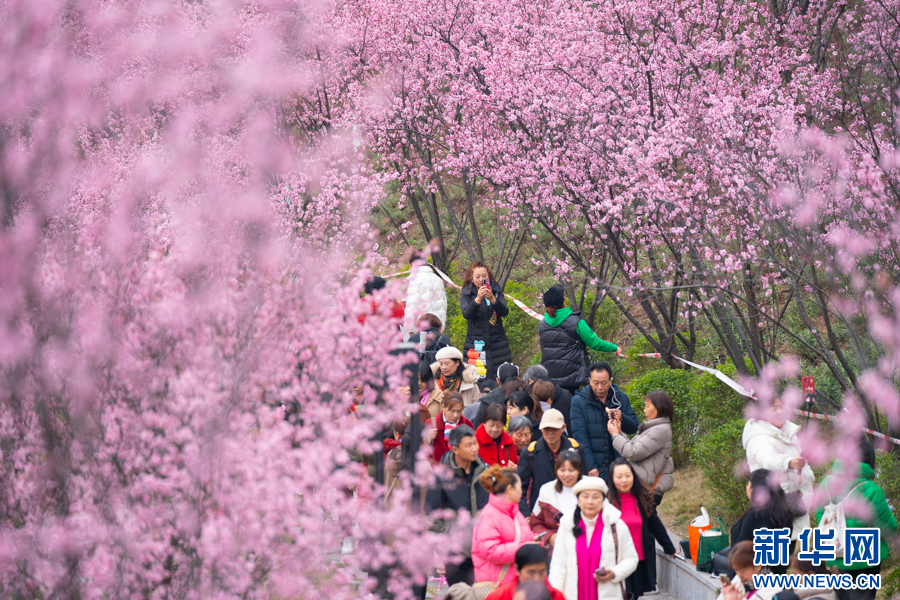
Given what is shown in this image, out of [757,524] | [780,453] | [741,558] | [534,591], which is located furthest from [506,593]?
[780,453]

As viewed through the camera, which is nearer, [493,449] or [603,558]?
[603,558]

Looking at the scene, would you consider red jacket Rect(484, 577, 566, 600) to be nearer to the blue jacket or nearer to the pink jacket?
the pink jacket

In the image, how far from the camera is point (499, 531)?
546cm

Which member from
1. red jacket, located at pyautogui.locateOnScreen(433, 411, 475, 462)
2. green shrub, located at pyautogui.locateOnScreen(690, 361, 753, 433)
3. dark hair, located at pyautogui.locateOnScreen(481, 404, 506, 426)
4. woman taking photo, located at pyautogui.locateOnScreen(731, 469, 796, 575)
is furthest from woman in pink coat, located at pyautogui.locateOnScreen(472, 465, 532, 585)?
green shrub, located at pyautogui.locateOnScreen(690, 361, 753, 433)

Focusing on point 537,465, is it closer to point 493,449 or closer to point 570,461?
point 493,449

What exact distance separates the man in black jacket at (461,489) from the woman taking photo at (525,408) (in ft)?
4.49

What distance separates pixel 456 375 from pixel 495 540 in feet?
10.9

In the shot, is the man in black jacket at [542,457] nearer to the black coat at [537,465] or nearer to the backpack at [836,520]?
the black coat at [537,465]

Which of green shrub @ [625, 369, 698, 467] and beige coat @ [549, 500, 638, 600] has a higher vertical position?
green shrub @ [625, 369, 698, 467]

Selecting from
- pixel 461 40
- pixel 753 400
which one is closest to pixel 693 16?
pixel 461 40

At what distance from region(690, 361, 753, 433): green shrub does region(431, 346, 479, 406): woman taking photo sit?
8.59 feet

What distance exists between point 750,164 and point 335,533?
6.07m

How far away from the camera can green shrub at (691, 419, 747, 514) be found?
798 centimetres

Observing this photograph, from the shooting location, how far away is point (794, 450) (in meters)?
6.30
